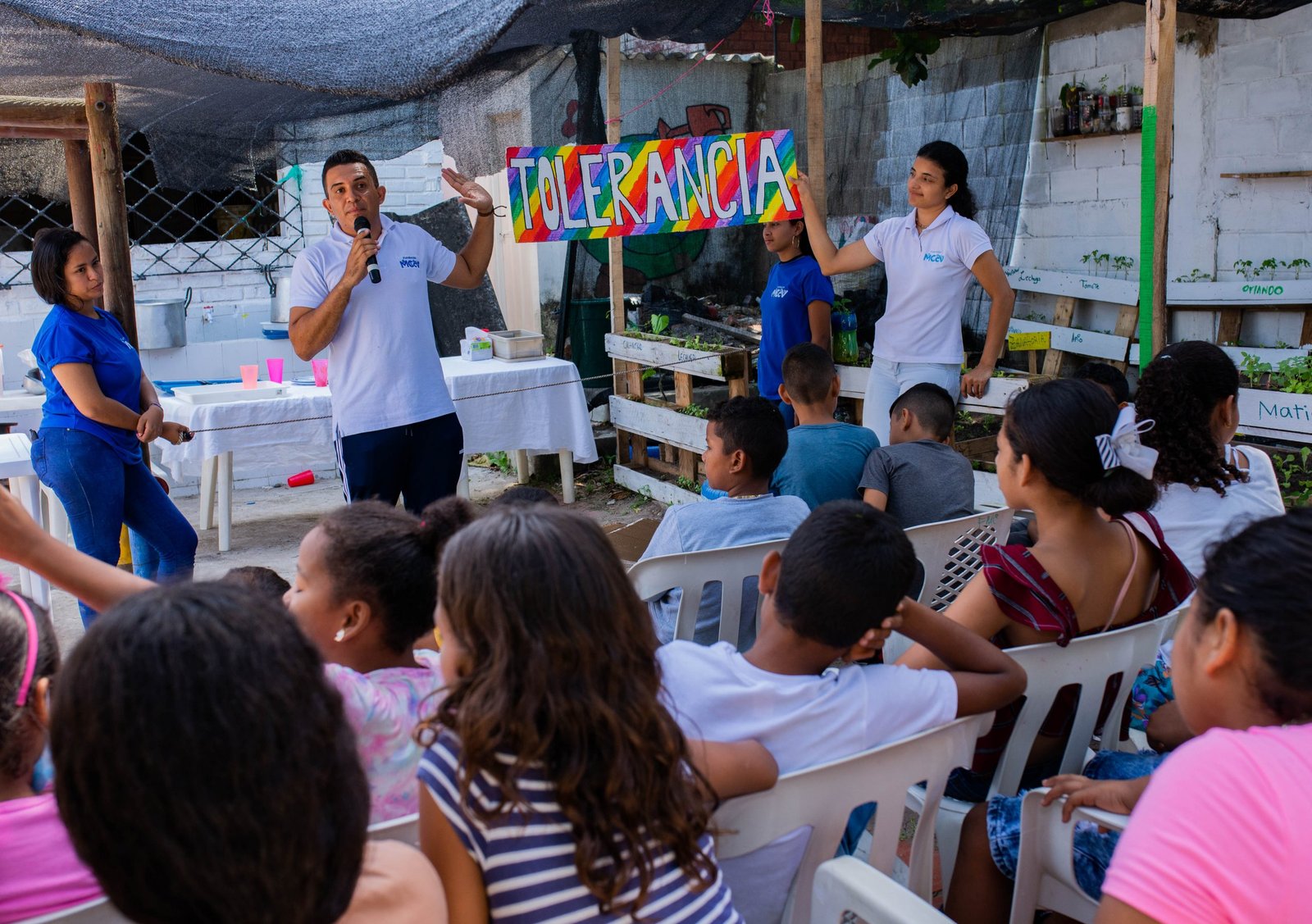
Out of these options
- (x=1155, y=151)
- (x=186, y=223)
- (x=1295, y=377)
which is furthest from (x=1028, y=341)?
(x=186, y=223)

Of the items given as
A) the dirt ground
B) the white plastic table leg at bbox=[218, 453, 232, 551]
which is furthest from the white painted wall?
the white plastic table leg at bbox=[218, 453, 232, 551]

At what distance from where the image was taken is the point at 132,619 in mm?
924

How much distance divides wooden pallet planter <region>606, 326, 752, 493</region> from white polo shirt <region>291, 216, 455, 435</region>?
2.17 meters

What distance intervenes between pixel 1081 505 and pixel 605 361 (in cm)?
566

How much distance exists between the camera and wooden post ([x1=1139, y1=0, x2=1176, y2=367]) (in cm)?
402

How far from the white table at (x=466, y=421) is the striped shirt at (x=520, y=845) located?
4.22 meters

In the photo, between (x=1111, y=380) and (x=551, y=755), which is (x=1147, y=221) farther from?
(x=551, y=755)

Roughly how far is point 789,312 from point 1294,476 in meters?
2.25

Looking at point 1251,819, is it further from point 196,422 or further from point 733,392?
point 196,422

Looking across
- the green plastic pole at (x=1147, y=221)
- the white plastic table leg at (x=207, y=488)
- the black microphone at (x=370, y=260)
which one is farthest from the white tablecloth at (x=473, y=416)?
the green plastic pole at (x=1147, y=221)

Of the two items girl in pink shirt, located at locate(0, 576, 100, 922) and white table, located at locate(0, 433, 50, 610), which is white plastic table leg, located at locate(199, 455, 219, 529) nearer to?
white table, located at locate(0, 433, 50, 610)

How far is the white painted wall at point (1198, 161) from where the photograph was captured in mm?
6004

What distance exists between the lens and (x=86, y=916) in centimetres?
122

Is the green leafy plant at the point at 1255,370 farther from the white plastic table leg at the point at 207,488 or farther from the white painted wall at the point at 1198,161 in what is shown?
the white plastic table leg at the point at 207,488
